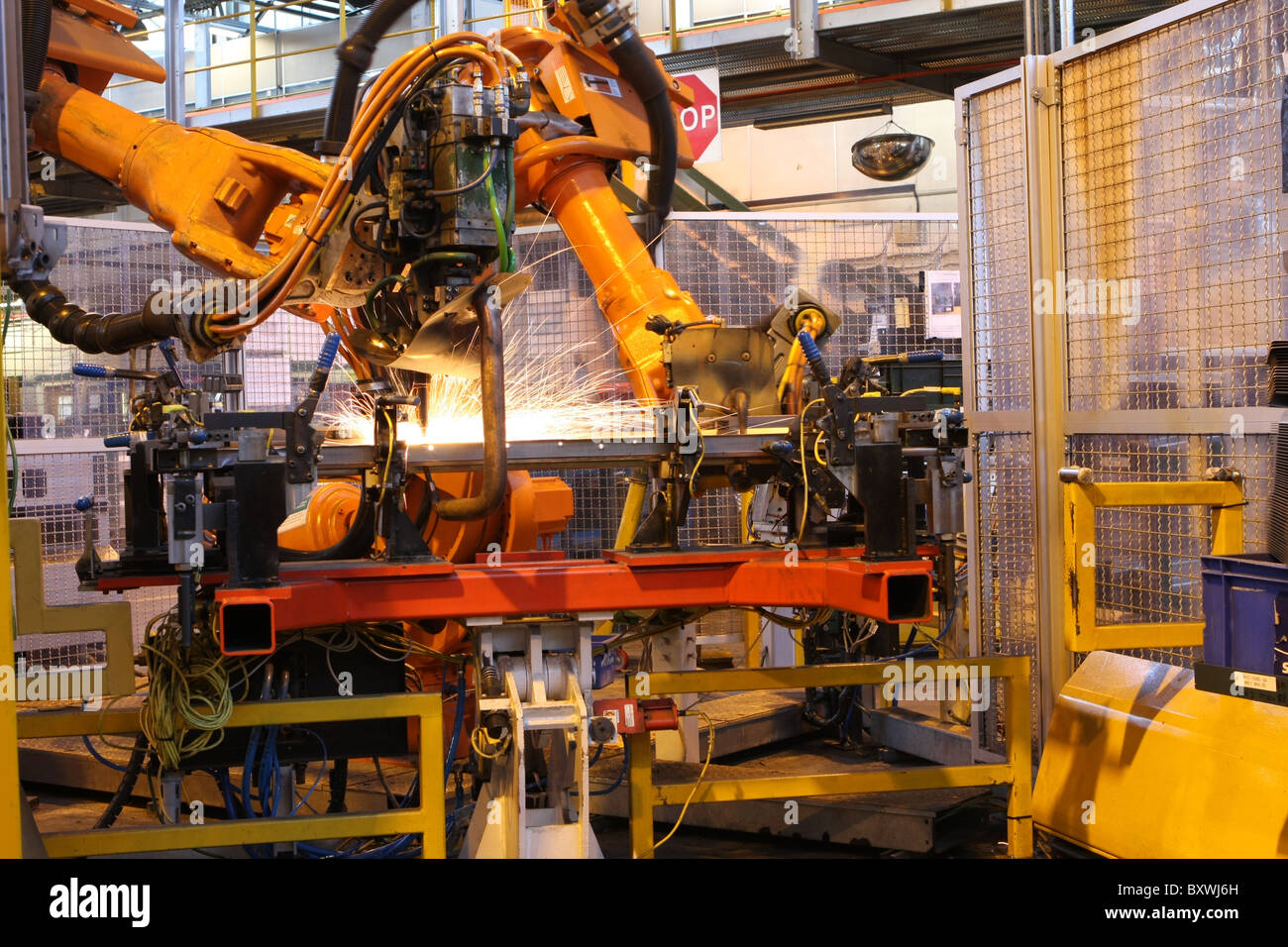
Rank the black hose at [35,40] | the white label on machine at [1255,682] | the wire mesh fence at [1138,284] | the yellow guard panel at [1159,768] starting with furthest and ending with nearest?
the black hose at [35,40] < the wire mesh fence at [1138,284] < the yellow guard panel at [1159,768] < the white label on machine at [1255,682]

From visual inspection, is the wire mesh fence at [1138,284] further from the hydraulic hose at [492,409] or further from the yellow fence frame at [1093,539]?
the hydraulic hose at [492,409]

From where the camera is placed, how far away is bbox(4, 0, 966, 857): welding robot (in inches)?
150

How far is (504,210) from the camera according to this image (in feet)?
12.9

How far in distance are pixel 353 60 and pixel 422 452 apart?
160 cm

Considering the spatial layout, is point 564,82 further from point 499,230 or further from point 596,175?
point 499,230

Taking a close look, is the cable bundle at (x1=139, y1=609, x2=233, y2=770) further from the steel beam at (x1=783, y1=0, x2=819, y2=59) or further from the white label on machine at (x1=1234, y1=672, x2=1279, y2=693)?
the steel beam at (x1=783, y1=0, x2=819, y2=59)

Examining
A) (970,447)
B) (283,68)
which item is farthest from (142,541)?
(283,68)

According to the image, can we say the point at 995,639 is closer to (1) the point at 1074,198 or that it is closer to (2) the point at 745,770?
(2) the point at 745,770

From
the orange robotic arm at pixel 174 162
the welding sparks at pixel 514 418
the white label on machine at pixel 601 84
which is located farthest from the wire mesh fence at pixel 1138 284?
the orange robotic arm at pixel 174 162

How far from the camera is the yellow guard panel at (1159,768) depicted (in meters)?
3.58

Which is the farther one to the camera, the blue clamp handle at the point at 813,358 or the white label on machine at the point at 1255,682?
the blue clamp handle at the point at 813,358

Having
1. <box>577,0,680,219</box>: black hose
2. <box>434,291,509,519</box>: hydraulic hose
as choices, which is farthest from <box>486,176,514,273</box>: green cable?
<box>577,0,680,219</box>: black hose

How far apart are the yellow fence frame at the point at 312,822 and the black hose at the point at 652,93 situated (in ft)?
8.38

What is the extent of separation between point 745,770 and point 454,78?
3.47m
